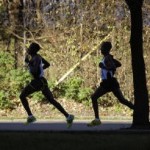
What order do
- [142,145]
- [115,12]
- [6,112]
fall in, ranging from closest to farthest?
[142,145]
[6,112]
[115,12]

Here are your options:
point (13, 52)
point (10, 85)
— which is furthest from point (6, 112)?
point (13, 52)

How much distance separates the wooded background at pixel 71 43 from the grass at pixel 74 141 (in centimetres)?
813

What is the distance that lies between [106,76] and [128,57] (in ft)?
22.6

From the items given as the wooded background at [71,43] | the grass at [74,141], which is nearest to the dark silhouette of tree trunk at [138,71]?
the grass at [74,141]

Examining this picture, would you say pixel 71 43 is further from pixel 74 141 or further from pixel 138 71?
pixel 74 141

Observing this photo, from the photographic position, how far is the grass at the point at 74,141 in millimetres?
7867

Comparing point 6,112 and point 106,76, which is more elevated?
point 106,76

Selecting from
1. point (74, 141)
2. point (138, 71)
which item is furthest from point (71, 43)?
point (74, 141)

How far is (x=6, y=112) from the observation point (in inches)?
656

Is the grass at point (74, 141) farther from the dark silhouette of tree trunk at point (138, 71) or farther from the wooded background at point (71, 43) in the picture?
the wooded background at point (71, 43)

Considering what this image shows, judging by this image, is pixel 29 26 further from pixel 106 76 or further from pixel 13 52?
pixel 106 76

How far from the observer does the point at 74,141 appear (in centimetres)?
826

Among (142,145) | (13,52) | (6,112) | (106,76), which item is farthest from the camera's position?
(13,52)

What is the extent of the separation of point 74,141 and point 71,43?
1048cm
